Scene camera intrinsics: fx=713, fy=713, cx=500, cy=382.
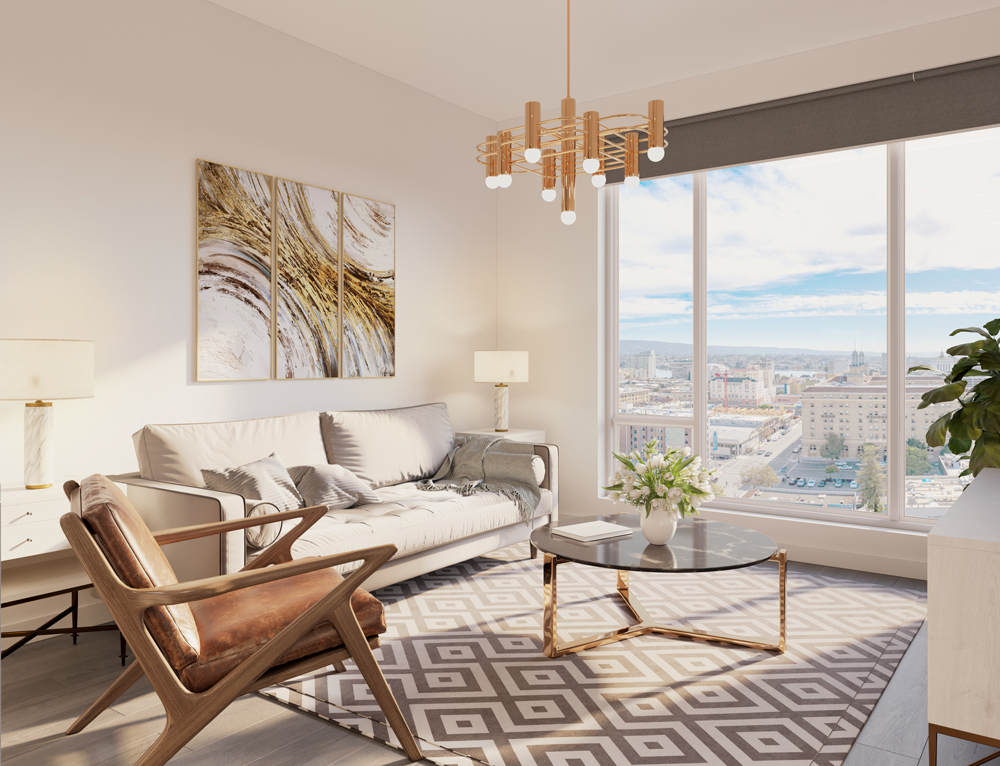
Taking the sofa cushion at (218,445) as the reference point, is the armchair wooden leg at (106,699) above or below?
below

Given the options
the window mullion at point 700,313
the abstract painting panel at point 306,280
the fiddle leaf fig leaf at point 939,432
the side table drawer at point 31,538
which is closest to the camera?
the side table drawer at point 31,538

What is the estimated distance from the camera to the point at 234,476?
119 inches

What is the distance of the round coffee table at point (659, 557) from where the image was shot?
103 inches

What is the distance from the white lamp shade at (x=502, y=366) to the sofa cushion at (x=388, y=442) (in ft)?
1.77

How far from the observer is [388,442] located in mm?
4070

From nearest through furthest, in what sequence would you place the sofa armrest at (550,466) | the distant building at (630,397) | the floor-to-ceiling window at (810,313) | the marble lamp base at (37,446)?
the marble lamp base at (37,446) → the floor-to-ceiling window at (810,313) → the sofa armrest at (550,466) → the distant building at (630,397)

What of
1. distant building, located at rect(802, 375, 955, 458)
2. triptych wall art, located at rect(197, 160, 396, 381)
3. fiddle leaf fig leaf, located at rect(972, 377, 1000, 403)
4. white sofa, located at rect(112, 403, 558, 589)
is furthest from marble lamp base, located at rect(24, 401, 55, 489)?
distant building, located at rect(802, 375, 955, 458)

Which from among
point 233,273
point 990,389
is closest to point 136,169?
point 233,273

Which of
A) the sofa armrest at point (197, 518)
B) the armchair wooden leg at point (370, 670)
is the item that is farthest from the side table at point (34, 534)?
the armchair wooden leg at point (370, 670)

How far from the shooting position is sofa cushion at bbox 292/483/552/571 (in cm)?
301

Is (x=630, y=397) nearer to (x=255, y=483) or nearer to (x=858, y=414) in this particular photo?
(x=858, y=414)

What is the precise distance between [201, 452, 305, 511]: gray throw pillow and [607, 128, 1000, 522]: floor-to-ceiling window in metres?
2.76

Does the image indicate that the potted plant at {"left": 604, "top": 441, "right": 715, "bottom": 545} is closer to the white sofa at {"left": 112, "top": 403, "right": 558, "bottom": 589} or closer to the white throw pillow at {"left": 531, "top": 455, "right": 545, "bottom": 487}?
the white sofa at {"left": 112, "top": 403, "right": 558, "bottom": 589}

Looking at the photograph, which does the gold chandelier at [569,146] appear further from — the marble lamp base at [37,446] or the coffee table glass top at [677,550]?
the marble lamp base at [37,446]
